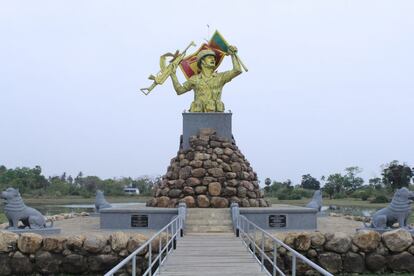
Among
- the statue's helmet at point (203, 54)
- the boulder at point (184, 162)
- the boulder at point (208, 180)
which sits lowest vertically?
the boulder at point (208, 180)

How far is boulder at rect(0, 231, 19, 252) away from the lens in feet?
44.2

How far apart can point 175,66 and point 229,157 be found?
14.5 feet

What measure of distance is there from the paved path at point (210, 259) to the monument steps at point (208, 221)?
2313 mm

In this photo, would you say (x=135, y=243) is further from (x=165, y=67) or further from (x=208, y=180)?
(x=165, y=67)

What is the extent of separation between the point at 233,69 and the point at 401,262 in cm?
1107

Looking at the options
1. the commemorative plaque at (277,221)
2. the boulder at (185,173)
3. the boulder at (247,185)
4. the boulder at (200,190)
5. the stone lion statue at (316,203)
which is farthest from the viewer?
the stone lion statue at (316,203)

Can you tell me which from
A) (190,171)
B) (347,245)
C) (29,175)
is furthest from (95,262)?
(29,175)

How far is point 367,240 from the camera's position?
13.7 m

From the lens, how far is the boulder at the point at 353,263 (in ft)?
44.9

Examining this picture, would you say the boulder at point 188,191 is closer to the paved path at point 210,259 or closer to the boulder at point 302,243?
the paved path at point 210,259

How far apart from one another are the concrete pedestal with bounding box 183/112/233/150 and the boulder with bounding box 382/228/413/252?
9543 mm

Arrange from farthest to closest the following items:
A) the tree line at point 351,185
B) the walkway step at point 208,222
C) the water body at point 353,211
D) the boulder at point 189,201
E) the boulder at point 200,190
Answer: the tree line at point 351,185 → the water body at point 353,211 → the boulder at point 200,190 → the boulder at point 189,201 → the walkway step at point 208,222

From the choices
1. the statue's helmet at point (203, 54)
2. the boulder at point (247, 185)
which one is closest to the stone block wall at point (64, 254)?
the boulder at point (247, 185)

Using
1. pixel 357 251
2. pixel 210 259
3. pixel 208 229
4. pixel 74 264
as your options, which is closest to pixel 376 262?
pixel 357 251
